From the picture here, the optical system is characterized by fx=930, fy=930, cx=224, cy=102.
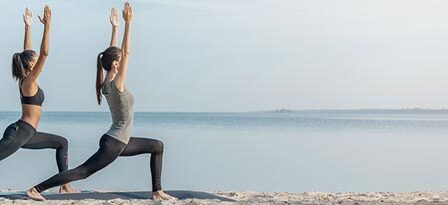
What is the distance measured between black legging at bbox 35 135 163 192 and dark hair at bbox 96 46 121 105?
0.40m

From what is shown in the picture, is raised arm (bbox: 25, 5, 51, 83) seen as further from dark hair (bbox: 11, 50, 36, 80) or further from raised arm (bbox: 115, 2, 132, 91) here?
raised arm (bbox: 115, 2, 132, 91)

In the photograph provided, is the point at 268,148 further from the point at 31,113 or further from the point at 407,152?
the point at 31,113

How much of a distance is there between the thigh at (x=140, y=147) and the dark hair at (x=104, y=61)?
1.64 feet

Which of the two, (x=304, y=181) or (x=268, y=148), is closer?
(x=304, y=181)

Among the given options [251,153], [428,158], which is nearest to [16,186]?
[251,153]

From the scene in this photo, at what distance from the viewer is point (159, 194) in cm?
873

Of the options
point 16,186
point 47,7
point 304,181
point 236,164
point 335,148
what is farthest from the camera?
point 335,148

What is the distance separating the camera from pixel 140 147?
8.39 metres

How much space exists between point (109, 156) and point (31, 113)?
2.91 ft

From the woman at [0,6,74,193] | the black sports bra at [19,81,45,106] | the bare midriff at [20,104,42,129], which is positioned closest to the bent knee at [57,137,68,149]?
the woman at [0,6,74,193]

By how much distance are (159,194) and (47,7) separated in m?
2.02

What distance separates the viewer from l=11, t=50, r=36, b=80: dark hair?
8.34 metres

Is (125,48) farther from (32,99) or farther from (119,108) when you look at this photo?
(32,99)

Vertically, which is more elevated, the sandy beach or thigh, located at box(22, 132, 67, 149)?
thigh, located at box(22, 132, 67, 149)
